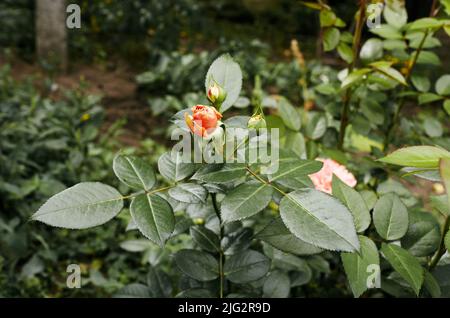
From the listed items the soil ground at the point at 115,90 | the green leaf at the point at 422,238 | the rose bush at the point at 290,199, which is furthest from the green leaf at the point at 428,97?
the soil ground at the point at 115,90

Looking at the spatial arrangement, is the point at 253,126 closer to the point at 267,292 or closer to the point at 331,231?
the point at 331,231

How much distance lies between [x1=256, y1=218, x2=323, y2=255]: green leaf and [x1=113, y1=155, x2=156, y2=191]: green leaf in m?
0.19

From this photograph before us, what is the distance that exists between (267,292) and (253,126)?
1.60ft

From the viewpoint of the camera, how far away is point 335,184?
812 mm

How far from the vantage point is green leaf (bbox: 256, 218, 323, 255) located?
755mm

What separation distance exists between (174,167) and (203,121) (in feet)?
0.53

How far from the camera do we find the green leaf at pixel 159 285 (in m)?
1.12

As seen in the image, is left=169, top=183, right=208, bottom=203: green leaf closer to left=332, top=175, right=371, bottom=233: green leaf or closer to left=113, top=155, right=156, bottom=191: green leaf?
left=113, top=155, right=156, bottom=191: green leaf

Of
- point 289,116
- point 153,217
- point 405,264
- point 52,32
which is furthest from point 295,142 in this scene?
point 52,32

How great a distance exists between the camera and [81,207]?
2.15 ft

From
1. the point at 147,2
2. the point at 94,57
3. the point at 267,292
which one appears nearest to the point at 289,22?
the point at 147,2

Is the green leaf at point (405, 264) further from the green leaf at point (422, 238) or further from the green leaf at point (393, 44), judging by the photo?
the green leaf at point (393, 44)

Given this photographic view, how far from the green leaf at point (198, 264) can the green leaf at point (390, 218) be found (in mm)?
322
